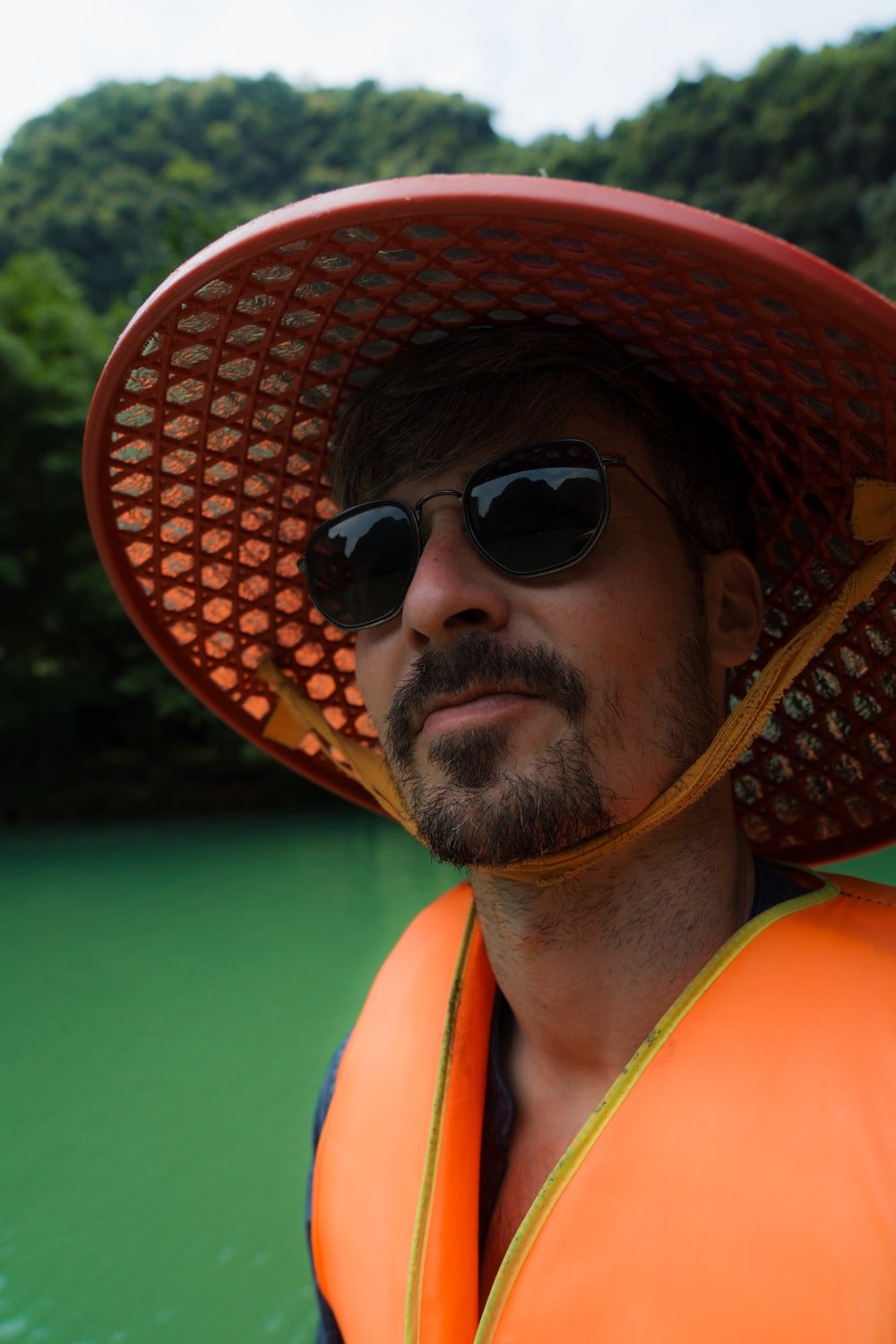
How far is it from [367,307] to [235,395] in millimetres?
233

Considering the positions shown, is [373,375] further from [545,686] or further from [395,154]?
[395,154]

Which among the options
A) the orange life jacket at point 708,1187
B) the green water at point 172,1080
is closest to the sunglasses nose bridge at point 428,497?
the orange life jacket at point 708,1187

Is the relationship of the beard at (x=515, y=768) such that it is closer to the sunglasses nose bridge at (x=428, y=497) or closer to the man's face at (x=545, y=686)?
the man's face at (x=545, y=686)

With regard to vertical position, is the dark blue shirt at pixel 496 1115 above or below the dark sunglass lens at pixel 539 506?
below

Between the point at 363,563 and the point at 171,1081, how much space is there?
10.6 feet

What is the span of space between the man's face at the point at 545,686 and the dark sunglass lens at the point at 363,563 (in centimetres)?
4

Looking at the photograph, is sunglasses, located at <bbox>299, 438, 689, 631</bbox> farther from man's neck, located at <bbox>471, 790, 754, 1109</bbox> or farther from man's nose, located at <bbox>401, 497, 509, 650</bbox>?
man's neck, located at <bbox>471, 790, 754, 1109</bbox>

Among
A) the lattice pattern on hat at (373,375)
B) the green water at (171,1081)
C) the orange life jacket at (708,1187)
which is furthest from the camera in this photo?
the green water at (171,1081)

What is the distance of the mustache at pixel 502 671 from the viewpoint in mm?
965

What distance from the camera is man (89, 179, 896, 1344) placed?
2.56 feet

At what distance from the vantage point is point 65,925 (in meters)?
6.18

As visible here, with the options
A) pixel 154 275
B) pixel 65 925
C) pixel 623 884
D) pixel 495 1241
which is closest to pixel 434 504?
pixel 623 884

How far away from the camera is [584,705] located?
38.0 inches

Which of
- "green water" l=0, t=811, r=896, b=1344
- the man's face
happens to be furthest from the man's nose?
"green water" l=0, t=811, r=896, b=1344
